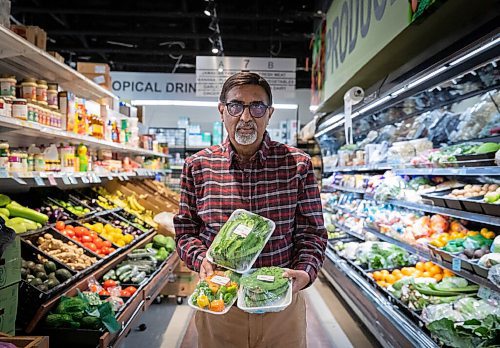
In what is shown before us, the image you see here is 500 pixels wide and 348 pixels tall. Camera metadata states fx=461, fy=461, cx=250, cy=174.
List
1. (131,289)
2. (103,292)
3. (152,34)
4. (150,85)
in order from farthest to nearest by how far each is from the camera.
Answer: (150,85), (152,34), (131,289), (103,292)

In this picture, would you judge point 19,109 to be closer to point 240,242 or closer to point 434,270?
point 240,242

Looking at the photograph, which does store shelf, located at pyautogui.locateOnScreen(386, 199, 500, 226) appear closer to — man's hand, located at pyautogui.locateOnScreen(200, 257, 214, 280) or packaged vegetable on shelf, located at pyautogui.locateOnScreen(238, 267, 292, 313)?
packaged vegetable on shelf, located at pyautogui.locateOnScreen(238, 267, 292, 313)

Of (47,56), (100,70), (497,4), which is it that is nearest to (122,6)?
(100,70)

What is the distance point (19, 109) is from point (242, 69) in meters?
5.74

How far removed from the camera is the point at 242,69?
27.3 feet

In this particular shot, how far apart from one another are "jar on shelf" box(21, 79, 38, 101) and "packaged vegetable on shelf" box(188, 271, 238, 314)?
2285 mm

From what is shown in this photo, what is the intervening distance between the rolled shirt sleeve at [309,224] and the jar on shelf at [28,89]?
7.48ft

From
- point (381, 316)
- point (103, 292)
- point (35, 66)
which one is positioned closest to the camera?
point (103, 292)

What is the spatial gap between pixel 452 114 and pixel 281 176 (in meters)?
2.53

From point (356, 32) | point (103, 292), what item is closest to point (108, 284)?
point (103, 292)

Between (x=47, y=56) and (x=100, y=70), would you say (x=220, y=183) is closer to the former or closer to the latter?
(x=47, y=56)

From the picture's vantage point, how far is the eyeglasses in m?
1.80

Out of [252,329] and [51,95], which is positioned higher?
[51,95]

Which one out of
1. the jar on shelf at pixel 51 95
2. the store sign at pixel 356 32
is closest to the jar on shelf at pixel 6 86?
the jar on shelf at pixel 51 95
